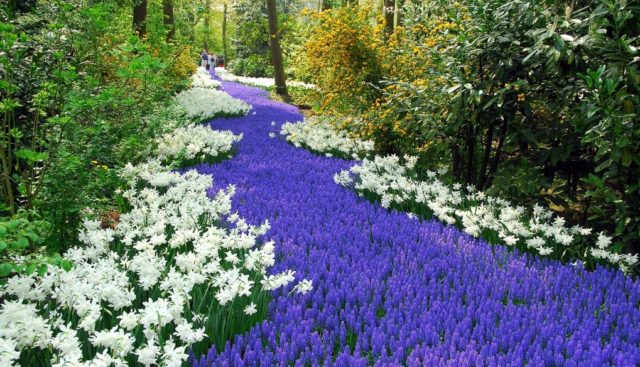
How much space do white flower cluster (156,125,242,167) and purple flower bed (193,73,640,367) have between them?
2.29 m

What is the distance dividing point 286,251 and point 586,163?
10.2 feet

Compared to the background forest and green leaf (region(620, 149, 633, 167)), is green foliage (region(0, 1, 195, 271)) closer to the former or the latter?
the background forest

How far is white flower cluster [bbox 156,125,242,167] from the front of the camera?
6.66 metres

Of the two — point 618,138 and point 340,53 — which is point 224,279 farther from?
point 340,53

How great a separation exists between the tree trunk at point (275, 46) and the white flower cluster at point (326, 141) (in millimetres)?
8461

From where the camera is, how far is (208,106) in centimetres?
1228

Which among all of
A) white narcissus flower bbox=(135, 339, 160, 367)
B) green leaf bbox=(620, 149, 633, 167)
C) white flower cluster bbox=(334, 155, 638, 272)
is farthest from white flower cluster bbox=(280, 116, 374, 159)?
white narcissus flower bbox=(135, 339, 160, 367)

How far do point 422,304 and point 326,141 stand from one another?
5.73m

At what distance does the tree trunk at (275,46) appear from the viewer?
17.4 metres

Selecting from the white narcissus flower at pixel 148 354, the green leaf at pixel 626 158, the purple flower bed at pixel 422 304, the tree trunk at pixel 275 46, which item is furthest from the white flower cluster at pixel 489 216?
the tree trunk at pixel 275 46

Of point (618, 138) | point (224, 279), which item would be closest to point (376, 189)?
point (618, 138)

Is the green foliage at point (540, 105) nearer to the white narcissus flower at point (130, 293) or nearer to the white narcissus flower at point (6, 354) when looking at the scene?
the white narcissus flower at point (130, 293)

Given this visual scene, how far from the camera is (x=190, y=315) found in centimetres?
267

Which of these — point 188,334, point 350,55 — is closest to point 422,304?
point 188,334
